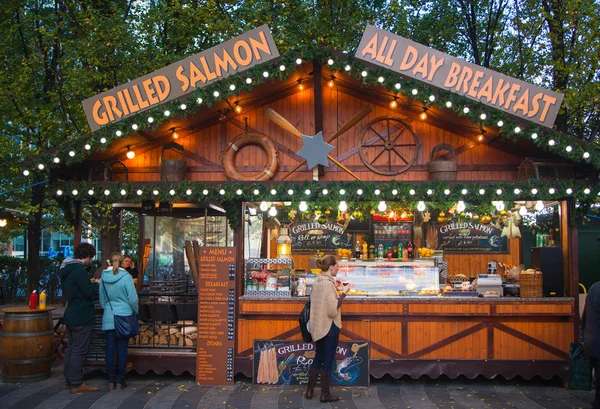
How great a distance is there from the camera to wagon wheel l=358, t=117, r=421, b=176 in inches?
352

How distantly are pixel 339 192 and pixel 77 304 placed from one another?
12.5ft

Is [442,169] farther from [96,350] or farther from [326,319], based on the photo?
[96,350]

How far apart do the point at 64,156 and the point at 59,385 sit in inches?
128

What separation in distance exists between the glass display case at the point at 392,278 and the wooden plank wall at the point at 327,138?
1.37 meters

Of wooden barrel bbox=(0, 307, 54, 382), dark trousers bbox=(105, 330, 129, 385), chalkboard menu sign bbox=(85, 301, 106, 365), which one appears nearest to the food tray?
dark trousers bbox=(105, 330, 129, 385)

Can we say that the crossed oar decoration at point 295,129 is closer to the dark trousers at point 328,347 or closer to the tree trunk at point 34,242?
the dark trousers at point 328,347

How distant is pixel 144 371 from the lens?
8.66 meters

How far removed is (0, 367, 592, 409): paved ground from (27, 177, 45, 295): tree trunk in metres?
7.43

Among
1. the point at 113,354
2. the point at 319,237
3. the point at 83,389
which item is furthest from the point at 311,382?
the point at 319,237

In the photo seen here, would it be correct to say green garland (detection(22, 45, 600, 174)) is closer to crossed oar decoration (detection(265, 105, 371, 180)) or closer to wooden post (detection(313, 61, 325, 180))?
wooden post (detection(313, 61, 325, 180))

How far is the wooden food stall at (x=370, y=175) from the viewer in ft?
26.2

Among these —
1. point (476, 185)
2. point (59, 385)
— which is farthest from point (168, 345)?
point (476, 185)

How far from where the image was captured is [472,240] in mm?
13664

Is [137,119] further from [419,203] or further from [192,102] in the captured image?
[419,203]
